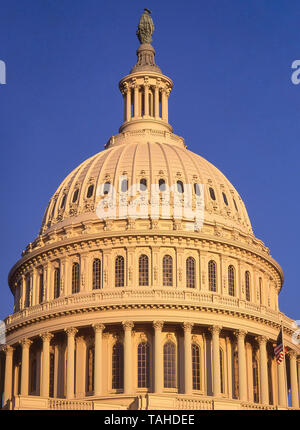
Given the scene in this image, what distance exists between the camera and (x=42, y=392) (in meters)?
104

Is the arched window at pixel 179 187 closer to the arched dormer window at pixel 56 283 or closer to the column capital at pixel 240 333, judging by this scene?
the arched dormer window at pixel 56 283

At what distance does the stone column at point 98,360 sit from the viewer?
101 m

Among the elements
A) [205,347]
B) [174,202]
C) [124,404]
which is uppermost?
[174,202]

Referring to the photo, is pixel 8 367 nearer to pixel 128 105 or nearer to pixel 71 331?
pixel 71 331

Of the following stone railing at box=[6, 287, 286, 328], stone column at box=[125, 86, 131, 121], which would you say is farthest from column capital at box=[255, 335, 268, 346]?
stone column at box=[125, 86, 131, 121]

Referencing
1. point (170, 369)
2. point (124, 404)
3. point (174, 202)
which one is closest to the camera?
point (124, 404)

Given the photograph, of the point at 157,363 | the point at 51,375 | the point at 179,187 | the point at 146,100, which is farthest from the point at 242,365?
the point at 146,100

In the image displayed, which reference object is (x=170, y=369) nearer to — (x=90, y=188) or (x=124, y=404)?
(x=124, y=404)

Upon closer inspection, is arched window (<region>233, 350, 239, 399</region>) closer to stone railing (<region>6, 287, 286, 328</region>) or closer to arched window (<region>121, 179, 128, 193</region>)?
stone railing (<region>6, 287, 286, 328</region>)

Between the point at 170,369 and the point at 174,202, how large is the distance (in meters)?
15.6

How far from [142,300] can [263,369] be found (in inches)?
502

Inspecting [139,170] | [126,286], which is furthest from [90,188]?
[126,286]

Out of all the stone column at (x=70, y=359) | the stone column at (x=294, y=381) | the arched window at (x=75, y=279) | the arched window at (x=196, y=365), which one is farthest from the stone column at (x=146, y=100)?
the stone column at (x=294, y=381)

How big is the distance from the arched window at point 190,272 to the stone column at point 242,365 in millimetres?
5875
